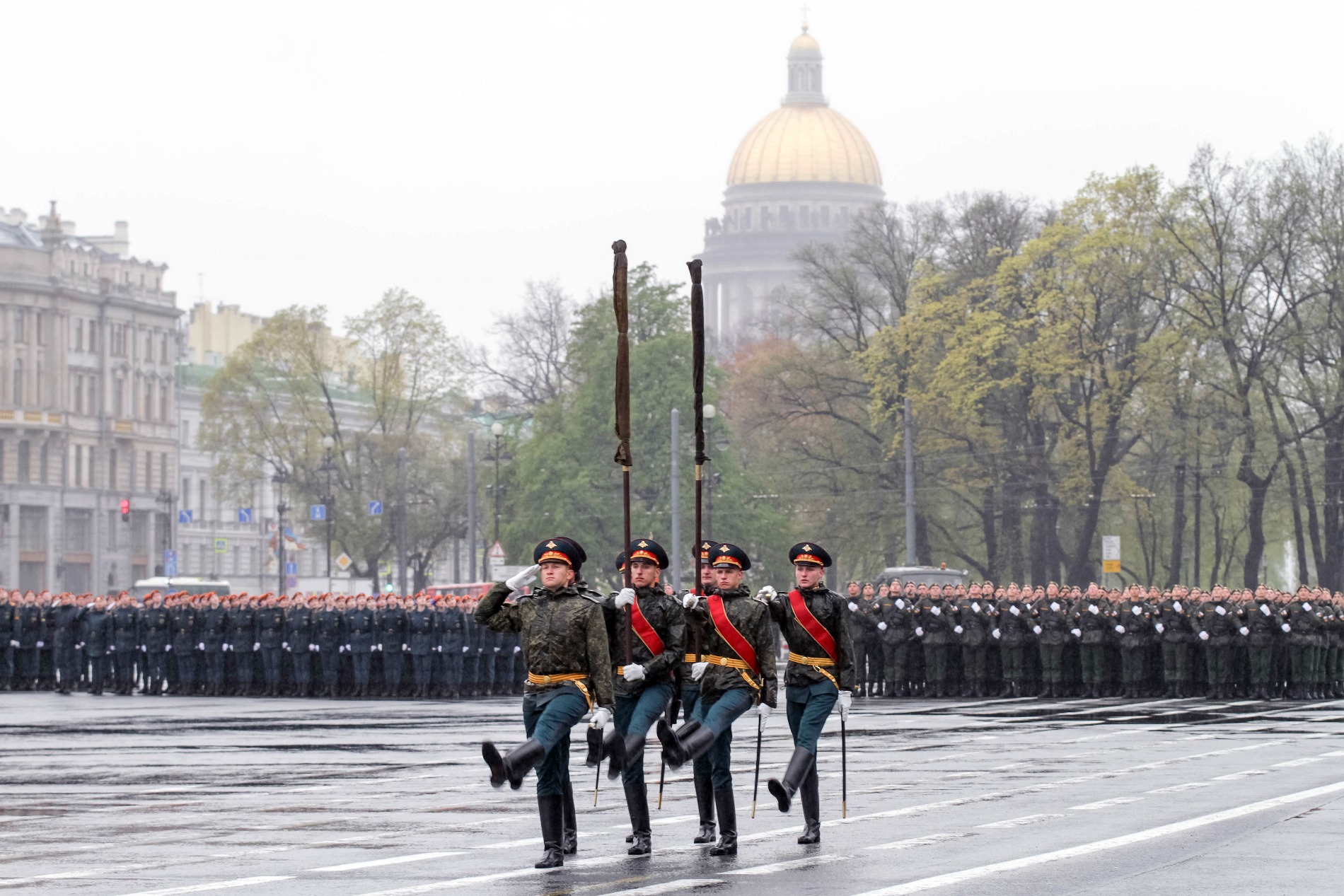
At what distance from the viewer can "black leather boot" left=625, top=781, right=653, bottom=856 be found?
13.9m

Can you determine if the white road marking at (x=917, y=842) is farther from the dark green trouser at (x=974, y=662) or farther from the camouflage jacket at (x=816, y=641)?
the dark green trouser at (x=974, y=662)

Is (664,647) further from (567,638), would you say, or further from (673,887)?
(673,887)

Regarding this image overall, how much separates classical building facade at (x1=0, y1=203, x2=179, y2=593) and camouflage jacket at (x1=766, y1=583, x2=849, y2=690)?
99021 millimetres

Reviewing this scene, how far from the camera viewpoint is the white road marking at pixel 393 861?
13.3 metres

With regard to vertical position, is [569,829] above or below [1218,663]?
below

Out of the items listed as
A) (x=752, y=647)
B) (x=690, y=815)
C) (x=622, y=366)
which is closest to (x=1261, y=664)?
(x=690, y=815)

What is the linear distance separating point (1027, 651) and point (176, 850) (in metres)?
24.1

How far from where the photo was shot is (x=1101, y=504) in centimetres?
5928

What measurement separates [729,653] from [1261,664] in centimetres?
2213

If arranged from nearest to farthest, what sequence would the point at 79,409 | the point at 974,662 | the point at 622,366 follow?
1. the point at 622,366
2. the point at 974,662
3. the point at 79,409

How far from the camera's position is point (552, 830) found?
44.1 ft

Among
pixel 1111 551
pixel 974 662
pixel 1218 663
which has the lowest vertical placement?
pixel 1218 663

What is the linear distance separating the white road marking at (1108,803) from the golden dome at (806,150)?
15630 cm

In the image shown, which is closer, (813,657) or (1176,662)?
(813,657)
